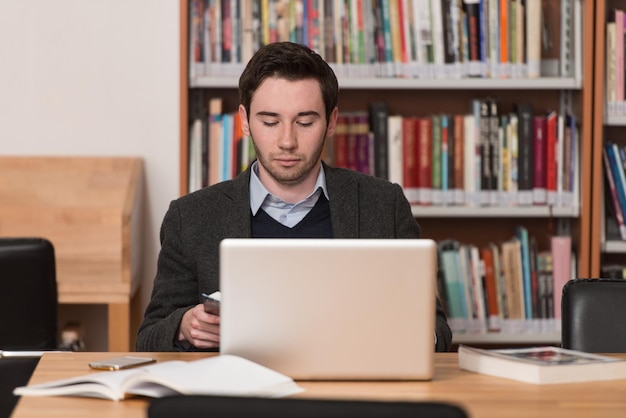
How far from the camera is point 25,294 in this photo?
2.12 meters

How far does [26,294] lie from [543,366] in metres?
1.08

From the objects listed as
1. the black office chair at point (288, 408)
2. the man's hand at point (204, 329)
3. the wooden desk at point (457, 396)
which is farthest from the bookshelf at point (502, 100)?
the black office chair at point (288, 408)

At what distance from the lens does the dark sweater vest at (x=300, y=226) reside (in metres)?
2.26

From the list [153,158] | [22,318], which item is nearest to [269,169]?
[22,318]

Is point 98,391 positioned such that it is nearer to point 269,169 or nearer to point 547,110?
point 269,169

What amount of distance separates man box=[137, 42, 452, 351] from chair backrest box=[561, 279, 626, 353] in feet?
0.83

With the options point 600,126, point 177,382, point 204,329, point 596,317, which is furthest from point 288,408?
point 600,126

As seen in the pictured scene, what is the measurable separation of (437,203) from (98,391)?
196 cm

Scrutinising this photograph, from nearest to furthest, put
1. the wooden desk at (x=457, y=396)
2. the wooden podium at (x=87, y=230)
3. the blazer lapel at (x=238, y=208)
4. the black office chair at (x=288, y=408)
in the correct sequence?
the black office chair at (x=288, y=408) → the wooden desk at (x=457, y=396) → the blazer lapel at (x=238, y=208) → the wooden podium at (x=87, y=230)

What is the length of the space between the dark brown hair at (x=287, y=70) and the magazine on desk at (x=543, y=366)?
2.55 ft

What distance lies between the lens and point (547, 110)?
346 centimetres

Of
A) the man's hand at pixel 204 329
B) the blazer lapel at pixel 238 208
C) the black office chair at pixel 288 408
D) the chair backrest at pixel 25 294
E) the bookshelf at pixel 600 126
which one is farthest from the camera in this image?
the bookshelf at pixel 600 126

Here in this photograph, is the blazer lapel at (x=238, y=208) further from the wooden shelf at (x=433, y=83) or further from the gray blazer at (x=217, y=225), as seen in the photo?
→ the wooden shelf at (x=433, y=83)

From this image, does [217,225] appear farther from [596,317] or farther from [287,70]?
[596,317]
